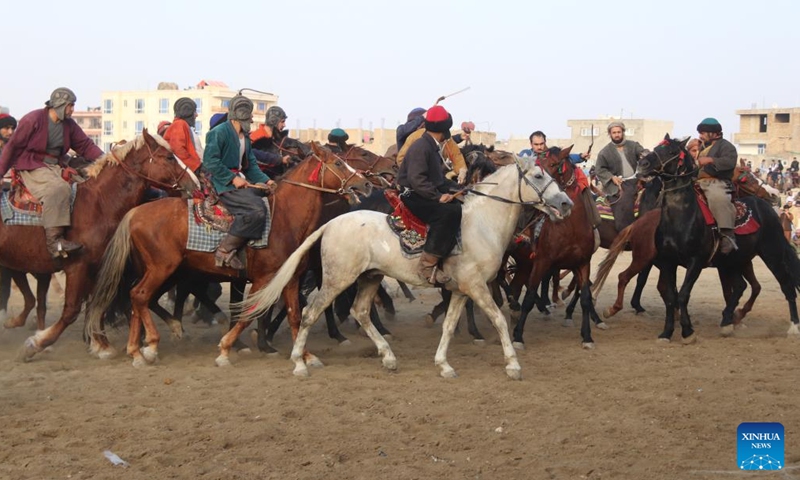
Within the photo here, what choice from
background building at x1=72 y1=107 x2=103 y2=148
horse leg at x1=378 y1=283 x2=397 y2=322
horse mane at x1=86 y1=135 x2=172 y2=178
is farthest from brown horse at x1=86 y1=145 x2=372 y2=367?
background building at x1=72 y1=107 x2=103 y2=148

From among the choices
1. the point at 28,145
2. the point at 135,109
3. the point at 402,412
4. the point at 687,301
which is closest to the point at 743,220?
the point at 687,301

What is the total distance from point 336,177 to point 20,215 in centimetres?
340

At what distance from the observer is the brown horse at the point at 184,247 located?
32.4ft

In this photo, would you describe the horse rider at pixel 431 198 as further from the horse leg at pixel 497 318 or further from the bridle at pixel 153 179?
the bridle at pixel 153 179

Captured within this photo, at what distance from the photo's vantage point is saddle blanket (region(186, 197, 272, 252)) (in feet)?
32.4

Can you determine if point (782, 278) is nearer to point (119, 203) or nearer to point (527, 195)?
point (527, 195)

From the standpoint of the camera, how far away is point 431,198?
9211 millimetres

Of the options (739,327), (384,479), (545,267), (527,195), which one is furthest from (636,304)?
(384,479)

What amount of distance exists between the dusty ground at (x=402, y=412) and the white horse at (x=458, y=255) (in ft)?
1.74

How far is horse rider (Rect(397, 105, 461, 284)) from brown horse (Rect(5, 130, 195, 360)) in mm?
2457

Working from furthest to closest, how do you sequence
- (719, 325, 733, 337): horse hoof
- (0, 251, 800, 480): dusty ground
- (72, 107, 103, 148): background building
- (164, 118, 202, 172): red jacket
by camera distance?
(72, 107, 103, 148): background building, (719, 325, 733, 337): horse hoof, (164, 118, 202, 172): red jacket, (0, 251, 800, 480): dusty ground

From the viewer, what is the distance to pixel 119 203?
408 inches

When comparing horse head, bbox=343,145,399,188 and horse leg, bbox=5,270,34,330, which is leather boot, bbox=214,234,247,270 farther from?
horse leg, bbox=5,270,34,330

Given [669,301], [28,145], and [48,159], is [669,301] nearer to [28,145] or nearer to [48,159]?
[48,159]
